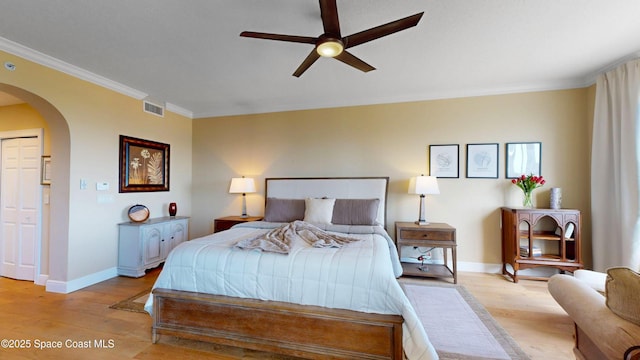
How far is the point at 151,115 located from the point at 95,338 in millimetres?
3309

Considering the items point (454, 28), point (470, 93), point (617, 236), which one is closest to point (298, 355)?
point (454, 28)

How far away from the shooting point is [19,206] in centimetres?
355

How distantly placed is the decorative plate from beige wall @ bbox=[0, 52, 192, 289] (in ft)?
0.34

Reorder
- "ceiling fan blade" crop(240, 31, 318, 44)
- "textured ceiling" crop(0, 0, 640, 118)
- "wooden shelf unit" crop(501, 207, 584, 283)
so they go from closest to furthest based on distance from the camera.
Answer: "ceiling fan blade" crop(240, 31, 318, 44)
"textured ceiling" crop(0, 0, 640, 118)
"wooden shelf unit" crop(501, 207, 584, 283)

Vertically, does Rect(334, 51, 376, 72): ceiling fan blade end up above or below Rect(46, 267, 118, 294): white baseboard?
above

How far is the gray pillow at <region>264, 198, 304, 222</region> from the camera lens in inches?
151

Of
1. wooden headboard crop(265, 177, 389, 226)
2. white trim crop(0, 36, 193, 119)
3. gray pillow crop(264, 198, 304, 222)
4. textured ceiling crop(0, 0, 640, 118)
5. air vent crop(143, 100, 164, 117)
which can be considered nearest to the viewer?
textured ceiling crop(0, 0, 640, 118)

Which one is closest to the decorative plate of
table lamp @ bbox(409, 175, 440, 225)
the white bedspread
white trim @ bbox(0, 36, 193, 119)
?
white trim @ bbox(0, 36, 193, 119)

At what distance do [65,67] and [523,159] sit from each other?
608 cm

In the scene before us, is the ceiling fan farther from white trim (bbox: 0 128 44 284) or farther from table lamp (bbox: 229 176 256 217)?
white trim (bbox: 0 128 44 284)

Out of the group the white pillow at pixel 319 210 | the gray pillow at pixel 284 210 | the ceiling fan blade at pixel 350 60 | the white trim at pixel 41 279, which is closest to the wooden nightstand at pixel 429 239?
the white pillow at pixel 319 210

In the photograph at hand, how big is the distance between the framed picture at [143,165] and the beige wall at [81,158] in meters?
0.11

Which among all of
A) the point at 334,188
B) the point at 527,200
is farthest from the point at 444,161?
the point at 334,188

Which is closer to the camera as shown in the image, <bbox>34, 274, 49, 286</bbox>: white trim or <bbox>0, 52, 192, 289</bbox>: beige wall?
<bbox>0, 52, 192, 289</bbox>: beige wall
